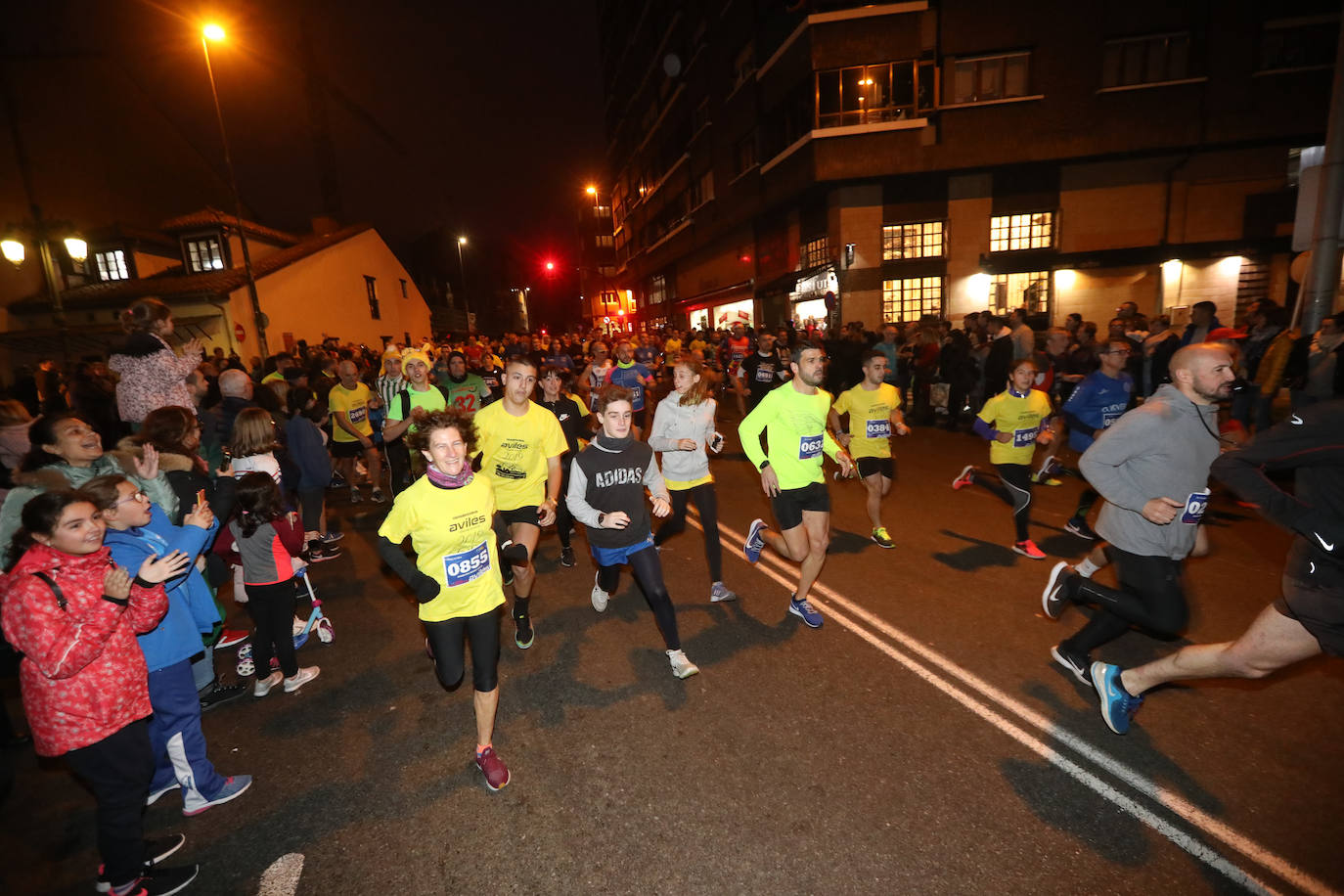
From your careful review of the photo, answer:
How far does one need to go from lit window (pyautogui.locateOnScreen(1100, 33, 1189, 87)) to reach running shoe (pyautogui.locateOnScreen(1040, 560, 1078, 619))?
24.0 m

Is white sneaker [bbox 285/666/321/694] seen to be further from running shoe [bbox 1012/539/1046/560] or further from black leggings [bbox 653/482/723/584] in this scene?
running shoe [bbox 1012/539/1046/560]

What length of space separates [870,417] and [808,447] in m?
1.99

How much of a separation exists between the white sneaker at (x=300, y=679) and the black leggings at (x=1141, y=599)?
18.6ft

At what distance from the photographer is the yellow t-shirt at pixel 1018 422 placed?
6270 millimetres

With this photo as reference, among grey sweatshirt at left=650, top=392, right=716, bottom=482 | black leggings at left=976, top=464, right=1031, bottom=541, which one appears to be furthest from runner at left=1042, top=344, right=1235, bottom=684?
grey sweatshirt at left=650, top=392, right=716, bottom=482

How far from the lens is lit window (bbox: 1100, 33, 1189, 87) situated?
20328 millimetres

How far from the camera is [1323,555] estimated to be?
2785 mm

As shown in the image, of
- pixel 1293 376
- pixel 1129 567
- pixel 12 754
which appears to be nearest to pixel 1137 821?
pixel 1129 567

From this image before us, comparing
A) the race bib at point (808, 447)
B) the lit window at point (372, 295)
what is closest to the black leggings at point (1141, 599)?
the race bib at point (808, 447)

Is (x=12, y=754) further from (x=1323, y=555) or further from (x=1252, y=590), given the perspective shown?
(x=1252, y=590)

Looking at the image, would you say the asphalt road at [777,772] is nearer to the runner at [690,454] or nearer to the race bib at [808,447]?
the runner at [690,454]

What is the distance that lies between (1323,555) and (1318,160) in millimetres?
8409

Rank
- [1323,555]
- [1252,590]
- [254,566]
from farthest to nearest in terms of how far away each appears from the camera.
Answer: [1252,590], [254,566], [1323,555]

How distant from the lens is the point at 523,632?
513cm
